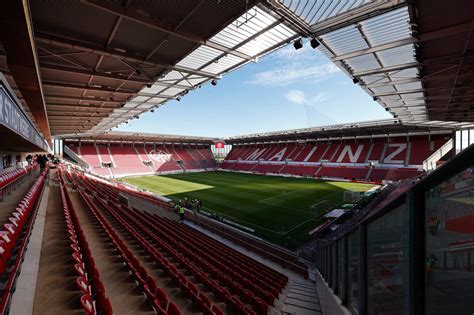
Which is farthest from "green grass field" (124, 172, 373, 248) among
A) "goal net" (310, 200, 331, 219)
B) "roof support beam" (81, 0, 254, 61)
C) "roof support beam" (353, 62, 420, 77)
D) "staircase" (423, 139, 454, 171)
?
"roof support beam" (81, 0, 254, 61)

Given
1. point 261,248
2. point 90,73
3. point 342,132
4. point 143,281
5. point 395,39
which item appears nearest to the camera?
point 143,281

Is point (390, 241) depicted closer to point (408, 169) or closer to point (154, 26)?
point (154, 26)

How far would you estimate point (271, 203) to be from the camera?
21078 millimetres

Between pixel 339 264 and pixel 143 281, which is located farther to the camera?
pixel 339 264

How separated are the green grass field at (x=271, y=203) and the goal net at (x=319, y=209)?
7 centimetres

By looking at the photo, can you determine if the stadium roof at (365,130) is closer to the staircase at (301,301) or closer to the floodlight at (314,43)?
the floodlight at (314,43)

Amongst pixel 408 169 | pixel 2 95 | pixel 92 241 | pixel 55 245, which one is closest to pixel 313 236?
pixel 92 241

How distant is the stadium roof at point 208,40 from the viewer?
5270 millimetres

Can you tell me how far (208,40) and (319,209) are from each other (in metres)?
15.8

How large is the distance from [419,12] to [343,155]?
33117 mm

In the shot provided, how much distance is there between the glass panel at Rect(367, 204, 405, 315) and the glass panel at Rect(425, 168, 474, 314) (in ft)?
1.23

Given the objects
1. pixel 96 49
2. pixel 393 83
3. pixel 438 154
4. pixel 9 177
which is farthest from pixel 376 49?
pixel 438 154

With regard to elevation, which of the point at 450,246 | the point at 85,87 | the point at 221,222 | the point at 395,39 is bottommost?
the point at 221,222

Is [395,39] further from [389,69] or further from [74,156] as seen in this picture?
[74,156]
